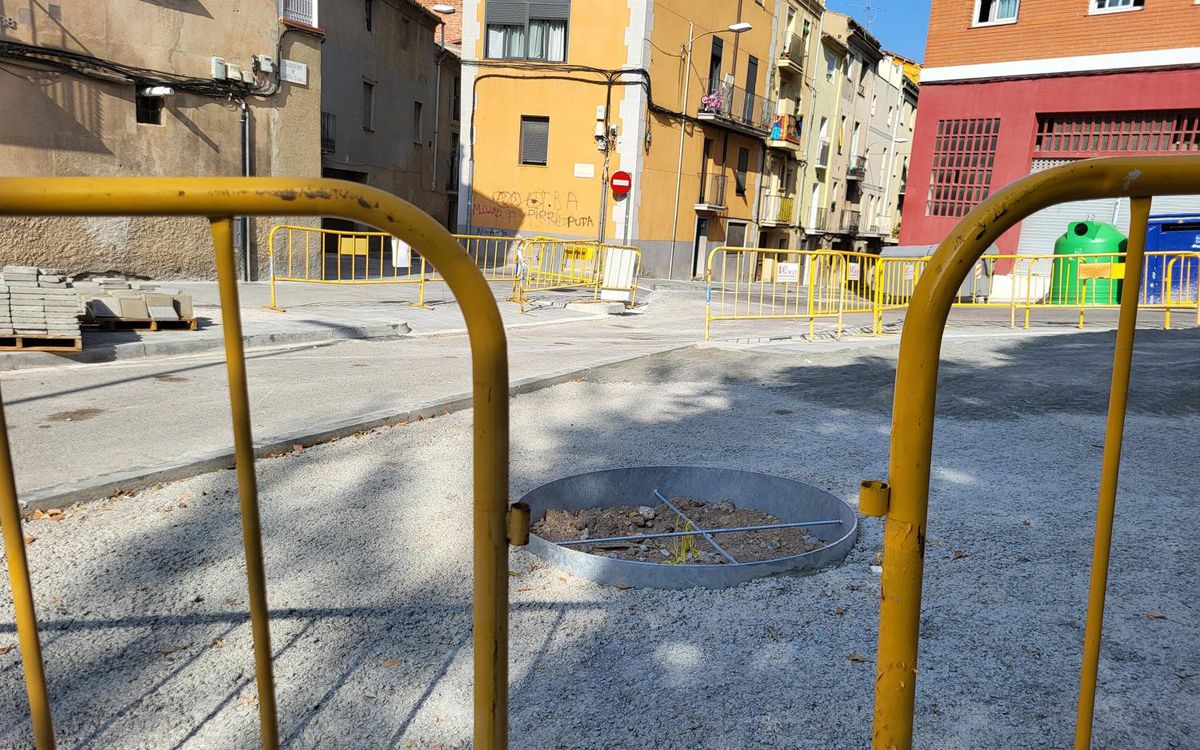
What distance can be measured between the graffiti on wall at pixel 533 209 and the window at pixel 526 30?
445cm

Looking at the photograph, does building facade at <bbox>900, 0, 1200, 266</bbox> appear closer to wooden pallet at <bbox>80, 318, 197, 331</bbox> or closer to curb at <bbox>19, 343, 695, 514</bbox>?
curb at <bbox>19, 343, 695, 514</bbox>

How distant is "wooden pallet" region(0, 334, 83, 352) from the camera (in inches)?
315

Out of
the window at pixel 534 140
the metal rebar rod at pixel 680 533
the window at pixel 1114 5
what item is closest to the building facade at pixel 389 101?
the window at pixel 534 140

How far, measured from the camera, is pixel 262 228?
16.9 meters

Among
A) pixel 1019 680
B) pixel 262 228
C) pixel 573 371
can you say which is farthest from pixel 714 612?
pixel 262 228

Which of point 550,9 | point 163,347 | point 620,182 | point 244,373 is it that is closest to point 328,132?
point 550,9

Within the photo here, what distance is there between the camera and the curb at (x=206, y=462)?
13.4 feet

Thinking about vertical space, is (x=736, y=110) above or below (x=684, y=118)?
above

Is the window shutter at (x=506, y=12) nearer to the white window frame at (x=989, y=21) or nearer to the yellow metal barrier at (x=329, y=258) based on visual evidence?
the yellow metal barrier at (x=329, y=258)

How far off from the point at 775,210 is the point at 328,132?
2067cm

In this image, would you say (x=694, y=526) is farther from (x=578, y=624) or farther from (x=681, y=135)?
(x=681, y=135)

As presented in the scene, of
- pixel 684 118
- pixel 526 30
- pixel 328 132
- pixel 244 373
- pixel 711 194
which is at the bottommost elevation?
pixel 244 373

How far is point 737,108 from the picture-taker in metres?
32.5

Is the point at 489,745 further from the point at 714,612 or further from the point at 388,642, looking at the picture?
the point at 714,612
